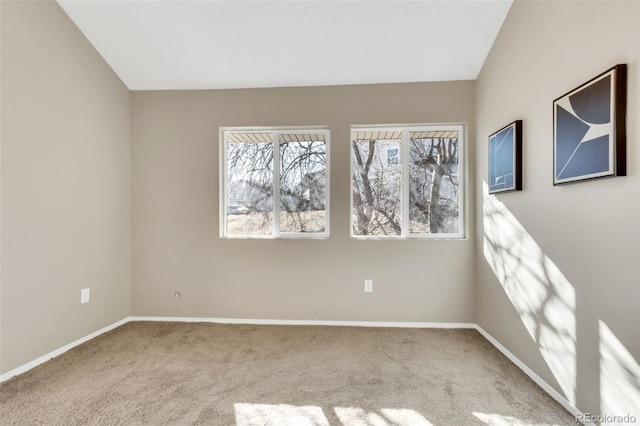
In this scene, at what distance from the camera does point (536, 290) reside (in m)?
1.79

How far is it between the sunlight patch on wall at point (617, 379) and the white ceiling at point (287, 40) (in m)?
2.29

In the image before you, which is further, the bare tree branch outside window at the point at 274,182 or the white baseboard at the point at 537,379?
the bare tree branch outside window at the point at 274,182

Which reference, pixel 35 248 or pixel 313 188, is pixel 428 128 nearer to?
pixel 313 188

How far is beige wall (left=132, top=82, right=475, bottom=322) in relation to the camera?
8.87 feet

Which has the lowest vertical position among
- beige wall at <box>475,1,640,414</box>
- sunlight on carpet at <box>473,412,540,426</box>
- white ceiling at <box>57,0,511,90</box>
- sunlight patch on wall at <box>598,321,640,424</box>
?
sunlight on carpet at <box>473,412,540,426</box>

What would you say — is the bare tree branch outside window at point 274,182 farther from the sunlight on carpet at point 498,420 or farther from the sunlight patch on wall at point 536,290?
the sunlight on carpet at point 498,420

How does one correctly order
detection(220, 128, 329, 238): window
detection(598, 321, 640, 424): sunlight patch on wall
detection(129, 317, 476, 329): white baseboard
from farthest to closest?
detection(220, 128, 329, 238): window → detection(129, 317, 476, 329): white baseboard → detection(598, 321, 640, 424): sunlight patch on wall

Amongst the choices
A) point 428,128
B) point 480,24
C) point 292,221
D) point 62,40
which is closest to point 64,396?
point 292,221

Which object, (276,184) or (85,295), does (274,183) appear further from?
(85,295)

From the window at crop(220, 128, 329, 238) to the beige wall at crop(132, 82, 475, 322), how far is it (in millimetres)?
111

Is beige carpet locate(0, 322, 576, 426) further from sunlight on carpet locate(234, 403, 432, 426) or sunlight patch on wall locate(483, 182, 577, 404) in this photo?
sunlight patch on wall locate(483, 182, 577, 404)

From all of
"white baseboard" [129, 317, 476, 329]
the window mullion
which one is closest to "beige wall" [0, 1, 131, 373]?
"white baseboard" [129, 317, 476, 329]

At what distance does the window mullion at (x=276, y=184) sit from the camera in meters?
2.86

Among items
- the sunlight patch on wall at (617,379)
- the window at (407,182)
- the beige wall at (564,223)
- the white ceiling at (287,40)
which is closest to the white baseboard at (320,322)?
the beige wall at (564,223)
